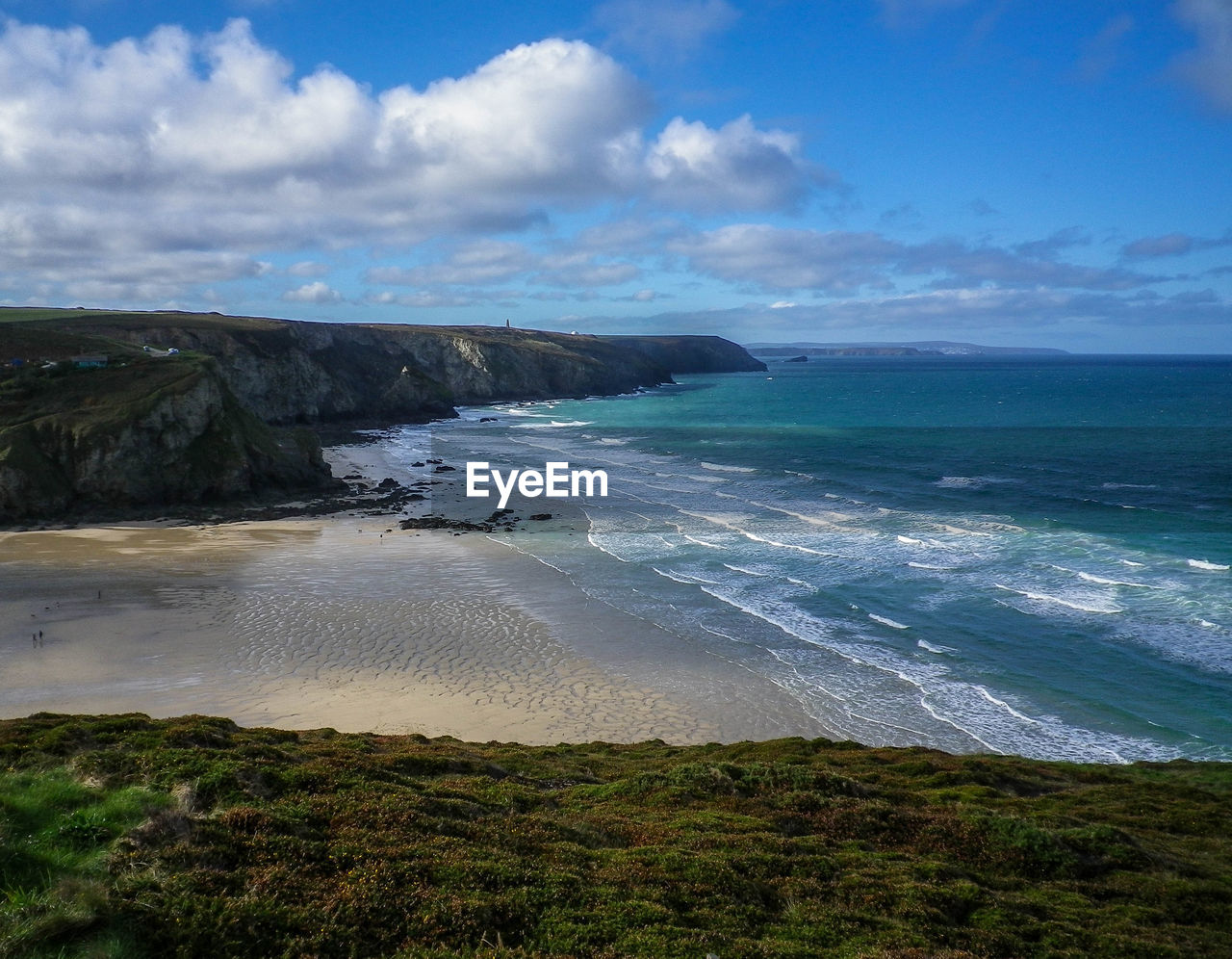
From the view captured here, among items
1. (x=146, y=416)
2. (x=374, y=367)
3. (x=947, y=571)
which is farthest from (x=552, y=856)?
(x=374, y=367)

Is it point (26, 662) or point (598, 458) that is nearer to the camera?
point (26, 662)

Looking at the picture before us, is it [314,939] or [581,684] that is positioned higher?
[314,939]

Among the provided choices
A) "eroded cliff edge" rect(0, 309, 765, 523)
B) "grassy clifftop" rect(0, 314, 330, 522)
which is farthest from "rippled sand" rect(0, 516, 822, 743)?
"eroded cliff edge" rect(0, 309, 765, 523)

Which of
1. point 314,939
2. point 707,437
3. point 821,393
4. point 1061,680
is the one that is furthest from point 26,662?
point 821,393

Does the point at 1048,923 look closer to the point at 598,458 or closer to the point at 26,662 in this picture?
the point at 26,662

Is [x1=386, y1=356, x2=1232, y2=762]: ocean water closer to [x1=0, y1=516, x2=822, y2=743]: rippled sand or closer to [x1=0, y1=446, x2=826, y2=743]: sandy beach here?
[x1=0, y1=446, x2=826, y2=743]: sandy beach

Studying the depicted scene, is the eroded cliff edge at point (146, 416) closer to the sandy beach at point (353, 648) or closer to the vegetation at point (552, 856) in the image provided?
the sandy beach at point (353, 648)

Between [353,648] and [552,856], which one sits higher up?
[552,856]

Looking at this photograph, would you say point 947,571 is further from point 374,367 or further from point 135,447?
point 374,367
